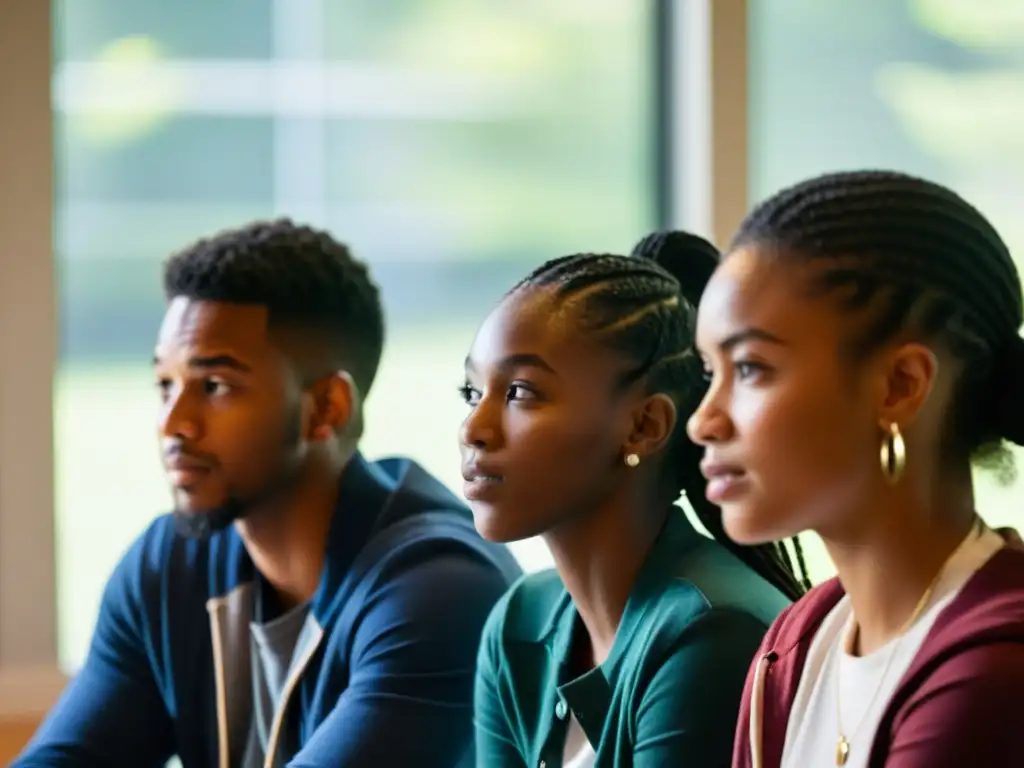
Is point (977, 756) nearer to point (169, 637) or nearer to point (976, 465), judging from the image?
point (976, 465)

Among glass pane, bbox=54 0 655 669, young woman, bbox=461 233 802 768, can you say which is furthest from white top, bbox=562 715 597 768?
glass pane, bbox=54 0 655 669

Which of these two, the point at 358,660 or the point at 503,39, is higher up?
the point at 503,39

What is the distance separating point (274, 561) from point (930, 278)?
36.1 inches

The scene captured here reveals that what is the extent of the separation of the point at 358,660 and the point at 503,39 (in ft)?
3.96

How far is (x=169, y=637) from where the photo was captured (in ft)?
5.50

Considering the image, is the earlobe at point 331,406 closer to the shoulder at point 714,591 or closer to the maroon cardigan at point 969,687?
the shoulder at point 714,591

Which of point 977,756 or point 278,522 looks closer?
point 977,756

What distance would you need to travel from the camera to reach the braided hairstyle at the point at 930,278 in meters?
0.98

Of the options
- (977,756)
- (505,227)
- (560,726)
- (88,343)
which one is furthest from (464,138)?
(977,756)

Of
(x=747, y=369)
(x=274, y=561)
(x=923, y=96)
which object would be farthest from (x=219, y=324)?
(x=923, y=96)

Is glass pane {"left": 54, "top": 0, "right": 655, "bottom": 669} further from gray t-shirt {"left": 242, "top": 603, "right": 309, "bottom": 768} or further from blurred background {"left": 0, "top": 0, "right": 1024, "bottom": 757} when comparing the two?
gray t-shirt {"left": 242, "top": 603, "right": 309, "bottom": 768}

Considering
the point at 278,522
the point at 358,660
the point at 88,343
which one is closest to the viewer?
the point at 358,660

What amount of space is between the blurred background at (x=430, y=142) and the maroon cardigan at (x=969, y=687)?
1308 millimetres

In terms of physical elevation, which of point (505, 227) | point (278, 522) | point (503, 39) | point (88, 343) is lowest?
point (278, 522)
